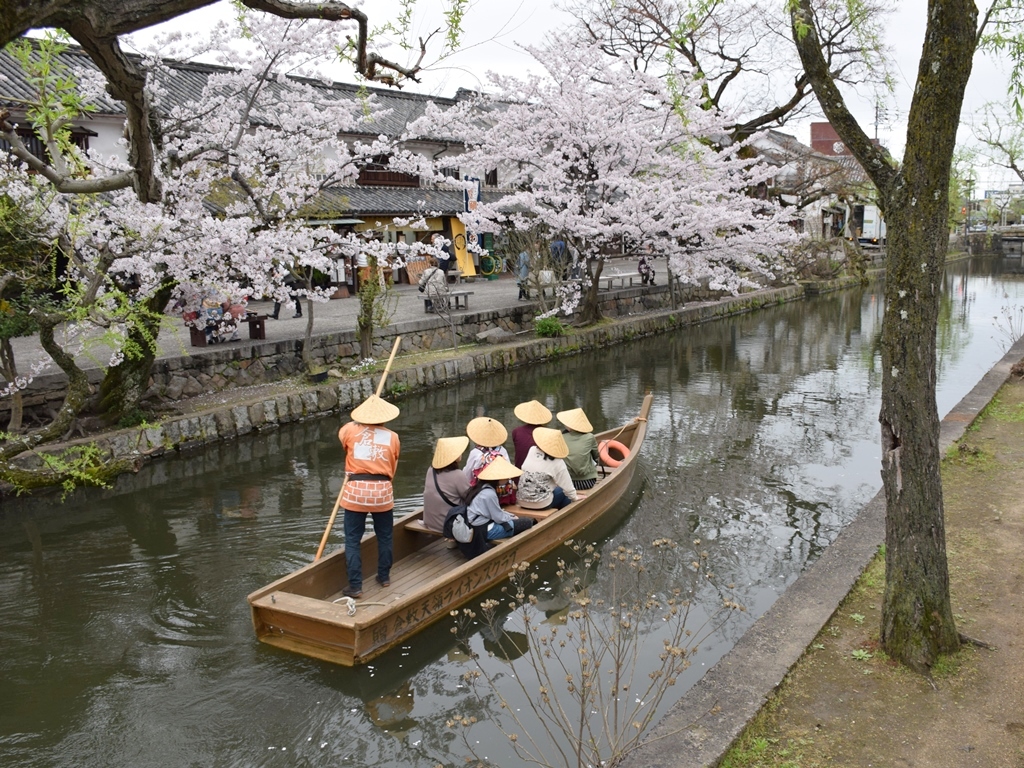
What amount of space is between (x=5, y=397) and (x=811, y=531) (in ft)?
33.0

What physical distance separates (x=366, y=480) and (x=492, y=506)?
1165 mm

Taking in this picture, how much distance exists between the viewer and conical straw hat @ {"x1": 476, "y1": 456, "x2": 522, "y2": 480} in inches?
280

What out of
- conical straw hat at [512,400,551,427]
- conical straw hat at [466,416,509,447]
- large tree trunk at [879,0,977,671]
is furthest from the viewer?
conical straw hat at [512,400,551,427]

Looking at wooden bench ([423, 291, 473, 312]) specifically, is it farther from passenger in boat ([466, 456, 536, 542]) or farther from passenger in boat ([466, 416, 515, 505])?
passenger in boat ([466, 456, 536, 542])

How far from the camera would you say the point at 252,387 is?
13.8 metres

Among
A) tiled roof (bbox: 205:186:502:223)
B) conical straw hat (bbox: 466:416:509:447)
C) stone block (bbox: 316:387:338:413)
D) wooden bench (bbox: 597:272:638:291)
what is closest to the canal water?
stone block (bbox: 316:387:338:413)

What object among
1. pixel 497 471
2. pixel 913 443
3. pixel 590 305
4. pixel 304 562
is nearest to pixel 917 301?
pixel 913 443

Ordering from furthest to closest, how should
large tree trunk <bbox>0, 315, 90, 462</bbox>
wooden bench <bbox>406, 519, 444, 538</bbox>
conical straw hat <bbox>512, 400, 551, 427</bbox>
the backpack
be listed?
large tree trunk <bbox>0, 315, 90, 462</bbox>, conical straw hat <bbox>512, 400, 551, 427</bbox>, wooden bench <bbox>406, 519, 444, 538</bbox>, the backpack

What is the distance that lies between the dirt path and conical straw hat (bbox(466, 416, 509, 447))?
3.24 meters

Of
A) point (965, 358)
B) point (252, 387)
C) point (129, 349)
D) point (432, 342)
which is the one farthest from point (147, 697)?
point (965, 358)

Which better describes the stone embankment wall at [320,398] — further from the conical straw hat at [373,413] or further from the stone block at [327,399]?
the conical straw hat at [373,413]

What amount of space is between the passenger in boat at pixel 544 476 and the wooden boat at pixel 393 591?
0.54 ft

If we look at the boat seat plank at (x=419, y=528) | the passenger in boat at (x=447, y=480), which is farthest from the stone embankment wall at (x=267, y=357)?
the passenger in boat at (x=447, y=480)

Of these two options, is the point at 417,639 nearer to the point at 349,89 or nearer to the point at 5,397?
the point at 5,397
